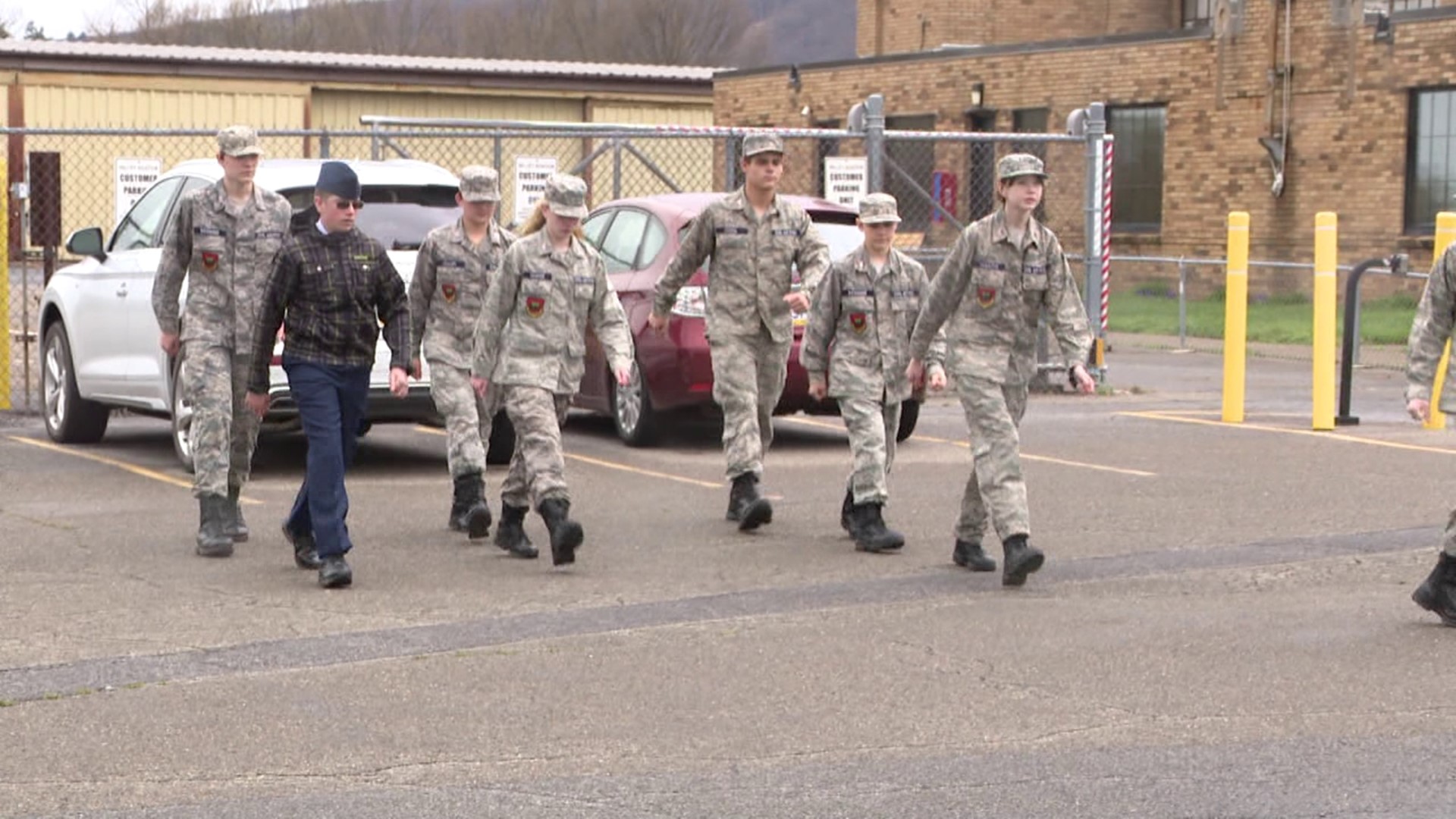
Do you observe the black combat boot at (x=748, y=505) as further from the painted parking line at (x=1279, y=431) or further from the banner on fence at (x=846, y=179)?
the banner on fence at (x=846, y=179)

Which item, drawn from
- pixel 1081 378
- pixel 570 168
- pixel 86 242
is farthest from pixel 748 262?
pixel 570 168

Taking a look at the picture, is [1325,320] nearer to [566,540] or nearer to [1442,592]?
[1442,592]

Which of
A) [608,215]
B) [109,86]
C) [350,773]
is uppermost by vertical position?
[109,86]

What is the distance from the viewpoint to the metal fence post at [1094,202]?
1831 cm

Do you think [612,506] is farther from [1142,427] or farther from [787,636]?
[1142,427]

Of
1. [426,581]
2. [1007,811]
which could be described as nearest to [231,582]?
[426,581]

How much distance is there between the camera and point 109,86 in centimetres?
4219

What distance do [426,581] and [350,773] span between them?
3308 mm

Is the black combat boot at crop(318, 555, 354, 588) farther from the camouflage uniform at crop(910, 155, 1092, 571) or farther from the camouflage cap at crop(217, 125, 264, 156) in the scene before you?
the camouflage uniform at crop(910, 155, 1092, 571)

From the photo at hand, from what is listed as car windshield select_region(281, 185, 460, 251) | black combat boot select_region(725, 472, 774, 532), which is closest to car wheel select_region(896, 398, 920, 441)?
car windshield select_region(281, 185, 460, 251)

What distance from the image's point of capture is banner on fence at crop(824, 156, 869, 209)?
17766 millimetres

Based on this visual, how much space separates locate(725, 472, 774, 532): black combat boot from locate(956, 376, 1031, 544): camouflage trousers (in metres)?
1.22

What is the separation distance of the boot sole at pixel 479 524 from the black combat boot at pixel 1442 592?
13.7 ft

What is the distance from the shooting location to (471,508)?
10812 millimetres
